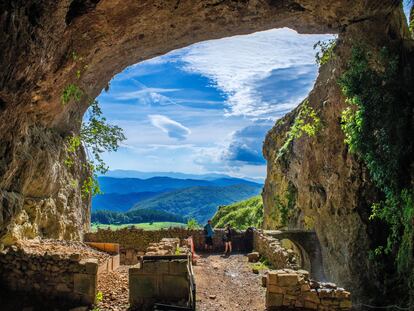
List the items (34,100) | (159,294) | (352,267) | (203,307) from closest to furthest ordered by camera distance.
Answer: (159,294) < (203,307) < (34,100) < (352,267)

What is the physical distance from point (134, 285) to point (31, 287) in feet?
8.81

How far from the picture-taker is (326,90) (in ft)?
74.1

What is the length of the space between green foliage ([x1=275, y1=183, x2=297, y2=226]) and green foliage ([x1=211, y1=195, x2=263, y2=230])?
17.0 metres

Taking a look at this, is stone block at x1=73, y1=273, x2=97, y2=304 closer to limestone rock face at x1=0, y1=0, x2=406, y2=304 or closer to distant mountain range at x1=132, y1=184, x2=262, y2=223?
limestone rock face at x1=0, y1=0, x2=406, y2=304

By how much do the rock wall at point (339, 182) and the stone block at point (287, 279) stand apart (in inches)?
321

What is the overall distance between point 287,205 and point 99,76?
65.0 feet

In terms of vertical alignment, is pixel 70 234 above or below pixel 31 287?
above

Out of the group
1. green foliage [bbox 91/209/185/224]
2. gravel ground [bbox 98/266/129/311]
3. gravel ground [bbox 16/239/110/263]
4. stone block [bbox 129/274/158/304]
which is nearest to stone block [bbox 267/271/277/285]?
stone block [bbox 129/274/158/304]

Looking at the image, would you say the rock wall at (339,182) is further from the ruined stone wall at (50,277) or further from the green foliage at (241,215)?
the green foliage at (241,215)

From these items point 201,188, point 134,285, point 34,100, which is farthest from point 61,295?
point 201,188

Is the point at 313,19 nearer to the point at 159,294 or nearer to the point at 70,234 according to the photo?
the point at 159,294

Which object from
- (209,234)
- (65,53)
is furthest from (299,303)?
(209,234)

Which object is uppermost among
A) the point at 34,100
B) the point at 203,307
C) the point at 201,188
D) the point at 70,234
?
the point at 201,188

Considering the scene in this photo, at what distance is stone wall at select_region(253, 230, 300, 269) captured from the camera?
14274 mm
